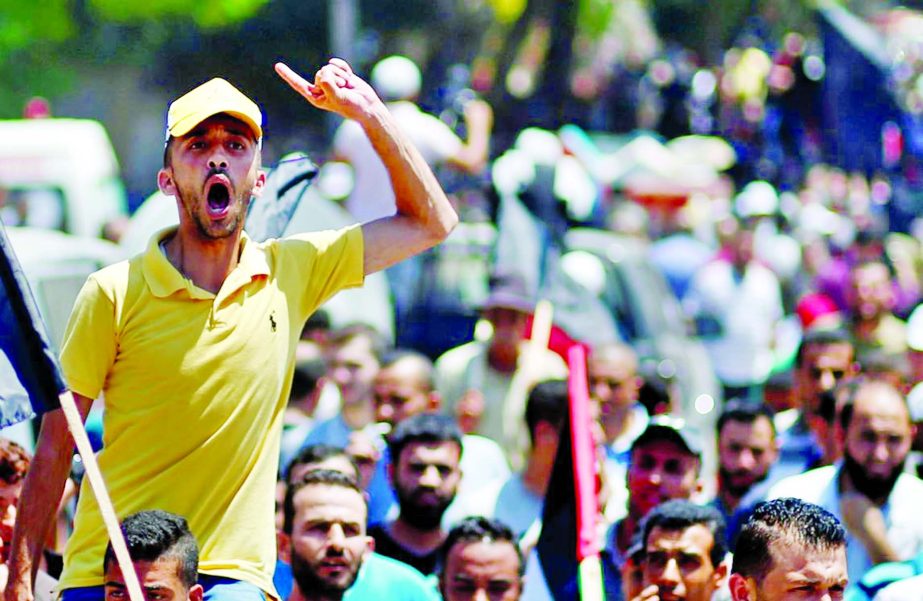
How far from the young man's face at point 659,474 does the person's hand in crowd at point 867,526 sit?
0.60 metres

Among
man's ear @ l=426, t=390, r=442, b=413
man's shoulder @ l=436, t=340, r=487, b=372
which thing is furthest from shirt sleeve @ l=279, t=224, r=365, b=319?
man's shoulder @ l=436, t=340, r=487, b=372

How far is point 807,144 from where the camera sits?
24.2 m

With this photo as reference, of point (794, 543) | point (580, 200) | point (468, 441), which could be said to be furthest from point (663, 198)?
point (794, 543)

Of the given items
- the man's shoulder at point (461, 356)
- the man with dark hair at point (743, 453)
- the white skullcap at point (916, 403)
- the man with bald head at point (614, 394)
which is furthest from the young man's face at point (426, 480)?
the man's shoulder at point (461, 356)

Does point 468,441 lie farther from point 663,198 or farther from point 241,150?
point 663,198

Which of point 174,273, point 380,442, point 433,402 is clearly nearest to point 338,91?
point 174,273

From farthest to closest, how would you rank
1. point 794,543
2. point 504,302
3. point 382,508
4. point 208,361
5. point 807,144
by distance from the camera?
point 807,144 → point 504,302 → point 382,508 → point 794,543 → point 208,361

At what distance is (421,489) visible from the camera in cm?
846

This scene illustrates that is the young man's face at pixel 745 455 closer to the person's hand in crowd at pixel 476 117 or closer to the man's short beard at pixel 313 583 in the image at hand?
the man's short beard at pixel 313 583

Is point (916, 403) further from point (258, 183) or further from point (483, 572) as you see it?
point (258, 183)

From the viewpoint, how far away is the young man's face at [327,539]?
696cm

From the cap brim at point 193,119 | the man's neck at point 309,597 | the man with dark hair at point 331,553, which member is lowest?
the man's neck at point 309,597

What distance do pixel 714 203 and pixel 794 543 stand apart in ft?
53.5

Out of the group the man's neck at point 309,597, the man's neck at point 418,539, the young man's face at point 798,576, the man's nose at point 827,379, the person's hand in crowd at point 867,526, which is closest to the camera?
the young man's face at point 798,576
